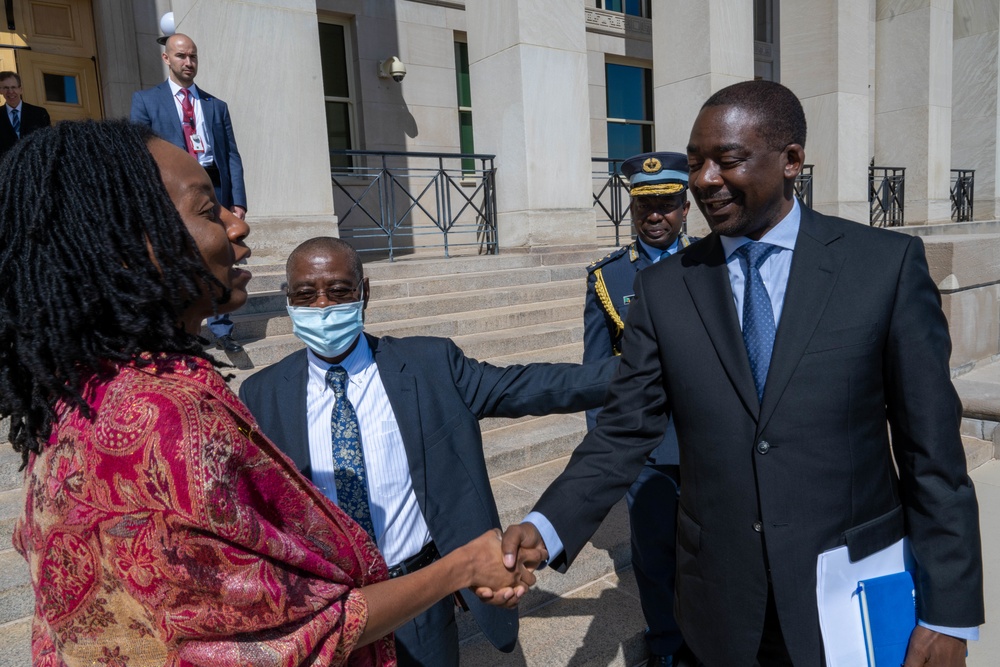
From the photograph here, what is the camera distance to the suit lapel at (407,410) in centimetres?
209

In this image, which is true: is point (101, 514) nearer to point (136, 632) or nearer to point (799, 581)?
point (136, 632)

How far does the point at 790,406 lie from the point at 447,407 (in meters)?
1.01

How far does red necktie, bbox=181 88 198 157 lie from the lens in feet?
16.3

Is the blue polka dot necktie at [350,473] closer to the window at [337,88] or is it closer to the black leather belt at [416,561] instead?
the black leather belt at [416,561]

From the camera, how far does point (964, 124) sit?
16234 millimetres

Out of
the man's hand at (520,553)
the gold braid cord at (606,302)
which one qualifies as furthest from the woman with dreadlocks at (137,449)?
the gold braid cord at (606,302)

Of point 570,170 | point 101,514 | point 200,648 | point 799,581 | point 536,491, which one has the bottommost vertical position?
point 536,491

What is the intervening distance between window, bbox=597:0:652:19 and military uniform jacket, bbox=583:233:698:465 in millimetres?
11652

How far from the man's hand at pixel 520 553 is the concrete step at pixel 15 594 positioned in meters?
2.11

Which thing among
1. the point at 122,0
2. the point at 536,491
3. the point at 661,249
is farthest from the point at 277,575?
the point at 122,0

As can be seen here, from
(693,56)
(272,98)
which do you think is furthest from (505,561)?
(693,56)

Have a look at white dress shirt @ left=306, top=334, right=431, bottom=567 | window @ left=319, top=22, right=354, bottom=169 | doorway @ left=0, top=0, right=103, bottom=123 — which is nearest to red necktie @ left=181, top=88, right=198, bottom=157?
white dress shirt @ left=306, top=334, right=431, bottom=567

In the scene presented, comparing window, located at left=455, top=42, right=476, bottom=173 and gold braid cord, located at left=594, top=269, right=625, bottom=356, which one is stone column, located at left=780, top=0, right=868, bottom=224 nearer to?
window, located at left=455, top=42, right=476, bottom=173

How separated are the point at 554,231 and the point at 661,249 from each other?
5.35m
